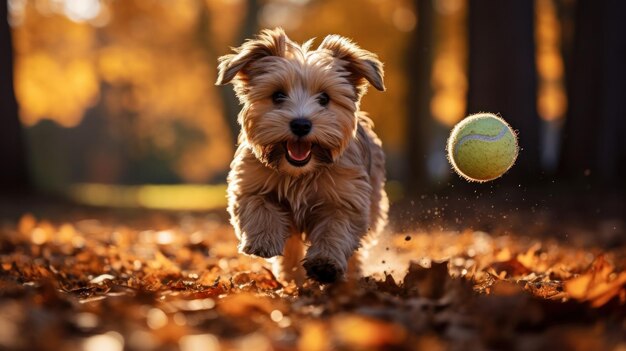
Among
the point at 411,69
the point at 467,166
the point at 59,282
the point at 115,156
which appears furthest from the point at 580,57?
the point at 115,156

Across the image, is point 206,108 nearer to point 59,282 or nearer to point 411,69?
point 411,69

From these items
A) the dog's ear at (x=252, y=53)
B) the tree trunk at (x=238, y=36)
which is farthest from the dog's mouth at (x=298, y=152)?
the tree trunk at (x=238, y=36)

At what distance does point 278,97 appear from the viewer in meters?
5.39

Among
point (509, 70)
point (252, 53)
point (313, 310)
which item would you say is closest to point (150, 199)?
point (509, 70)

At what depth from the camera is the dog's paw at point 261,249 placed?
5133 millimetres

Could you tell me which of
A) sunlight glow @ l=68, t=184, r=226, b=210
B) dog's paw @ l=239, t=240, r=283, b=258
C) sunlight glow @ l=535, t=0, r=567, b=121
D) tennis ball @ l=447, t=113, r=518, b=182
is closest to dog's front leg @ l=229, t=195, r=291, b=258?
dog's paw @ l=239, t=240, r=283, b=258

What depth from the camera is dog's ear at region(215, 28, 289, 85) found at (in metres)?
5.50

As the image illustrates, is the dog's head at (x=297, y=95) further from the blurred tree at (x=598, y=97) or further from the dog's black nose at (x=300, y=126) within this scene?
the blurred tree at (x=598, y=97)

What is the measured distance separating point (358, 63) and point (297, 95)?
612 millimetres

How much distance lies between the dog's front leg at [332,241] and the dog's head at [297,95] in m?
0.39

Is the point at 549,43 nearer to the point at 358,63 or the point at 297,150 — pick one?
the point at 358,63

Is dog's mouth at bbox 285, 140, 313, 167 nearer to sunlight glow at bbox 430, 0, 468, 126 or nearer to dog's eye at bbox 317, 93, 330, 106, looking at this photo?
dog's eye at bbox 317, 93, 330, 106

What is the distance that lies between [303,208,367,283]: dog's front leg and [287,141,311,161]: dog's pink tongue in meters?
0.46

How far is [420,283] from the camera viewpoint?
431cm
